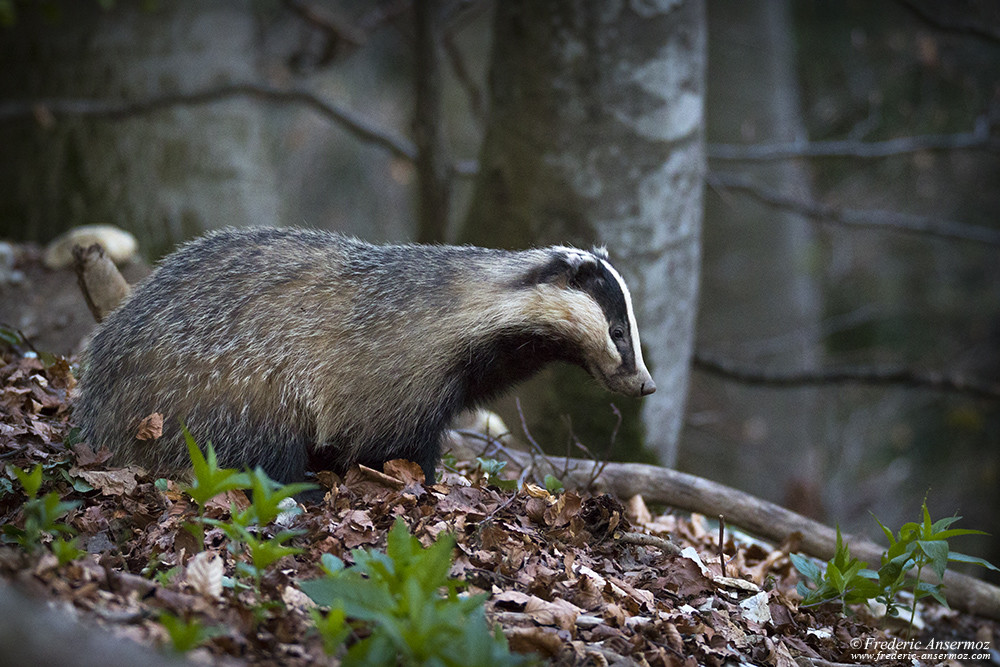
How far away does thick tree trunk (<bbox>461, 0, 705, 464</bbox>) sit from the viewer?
250 inches

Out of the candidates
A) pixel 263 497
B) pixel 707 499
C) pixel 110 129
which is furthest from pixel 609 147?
pixel 110 129

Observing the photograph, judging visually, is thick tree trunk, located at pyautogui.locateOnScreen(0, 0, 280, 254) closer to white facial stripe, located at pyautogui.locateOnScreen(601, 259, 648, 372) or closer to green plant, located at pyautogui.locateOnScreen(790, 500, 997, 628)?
white facial stripe, located at pyautogui.locateOnScreen(601, 259, 648, 372)

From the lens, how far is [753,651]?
3.45m

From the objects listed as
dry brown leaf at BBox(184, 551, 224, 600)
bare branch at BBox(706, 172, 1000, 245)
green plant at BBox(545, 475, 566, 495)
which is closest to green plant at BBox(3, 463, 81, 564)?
dry brown leaf at BBox(184, 551, 224, 600)

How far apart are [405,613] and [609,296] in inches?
85.4

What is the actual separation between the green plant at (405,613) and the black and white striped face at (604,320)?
1748 millimetres

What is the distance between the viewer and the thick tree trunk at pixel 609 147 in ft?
20.8

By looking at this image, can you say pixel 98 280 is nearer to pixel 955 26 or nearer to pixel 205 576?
pixel 205 576

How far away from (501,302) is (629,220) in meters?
2.48

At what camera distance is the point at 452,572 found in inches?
132

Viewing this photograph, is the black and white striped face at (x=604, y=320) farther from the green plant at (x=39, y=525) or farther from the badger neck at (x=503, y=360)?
the green plant at (x=39, y=525)

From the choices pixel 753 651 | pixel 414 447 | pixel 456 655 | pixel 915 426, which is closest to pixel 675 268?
pixel 414 447

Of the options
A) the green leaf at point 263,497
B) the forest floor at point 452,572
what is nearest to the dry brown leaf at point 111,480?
the forest floor at point 452,572

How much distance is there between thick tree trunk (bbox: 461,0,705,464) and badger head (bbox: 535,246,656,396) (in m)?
2.08
